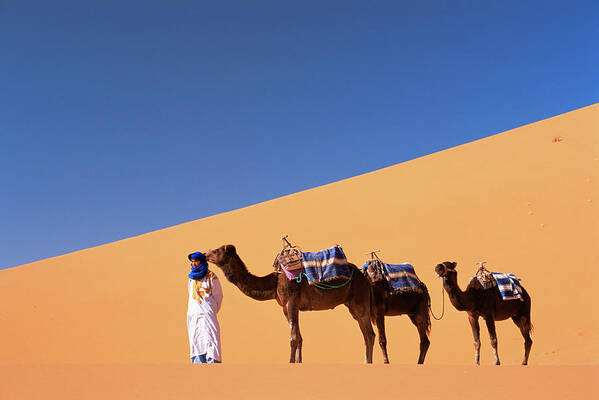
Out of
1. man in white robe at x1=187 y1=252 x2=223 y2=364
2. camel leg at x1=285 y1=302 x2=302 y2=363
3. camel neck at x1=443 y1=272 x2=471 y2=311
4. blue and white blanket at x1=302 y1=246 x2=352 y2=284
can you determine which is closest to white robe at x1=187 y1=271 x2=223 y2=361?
man in white robe at x1=187 y1=252 x2=223 y2=364

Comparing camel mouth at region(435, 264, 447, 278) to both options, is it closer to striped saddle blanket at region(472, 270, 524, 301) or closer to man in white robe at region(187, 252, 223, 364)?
striped saddle blanket at region(472, 270, 524, 301)

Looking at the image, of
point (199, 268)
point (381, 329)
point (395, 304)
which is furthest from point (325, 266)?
point (395, 304)

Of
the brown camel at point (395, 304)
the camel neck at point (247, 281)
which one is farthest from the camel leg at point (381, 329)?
the camel neck at point (247, 281)

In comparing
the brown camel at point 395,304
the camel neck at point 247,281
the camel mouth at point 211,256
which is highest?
the camel mouth at point 211,256

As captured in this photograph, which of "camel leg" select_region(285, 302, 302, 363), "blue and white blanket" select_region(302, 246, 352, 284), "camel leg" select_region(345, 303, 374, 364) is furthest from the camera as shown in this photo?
"camel leg" select_region(345, 303, 374, 364)

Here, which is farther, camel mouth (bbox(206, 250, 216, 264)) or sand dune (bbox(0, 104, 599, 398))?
sand dune (bbox(0, 104, 599, 398))

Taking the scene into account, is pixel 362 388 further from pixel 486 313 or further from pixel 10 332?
A: pixel 10 332

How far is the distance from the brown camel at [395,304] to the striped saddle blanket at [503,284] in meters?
1.42

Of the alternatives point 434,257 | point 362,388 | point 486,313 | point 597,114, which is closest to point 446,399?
point 362,388

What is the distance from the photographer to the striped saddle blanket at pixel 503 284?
12.8 m

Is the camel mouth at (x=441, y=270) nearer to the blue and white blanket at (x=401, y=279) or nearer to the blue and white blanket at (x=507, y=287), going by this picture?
the blue and white blanket at (x=401, y=279)

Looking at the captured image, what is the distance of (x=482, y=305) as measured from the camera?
12672mm

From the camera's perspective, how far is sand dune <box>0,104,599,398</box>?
612 inches

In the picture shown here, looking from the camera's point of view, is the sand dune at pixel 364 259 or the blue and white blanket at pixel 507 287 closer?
the blue and white blanket at pixel 507 287
